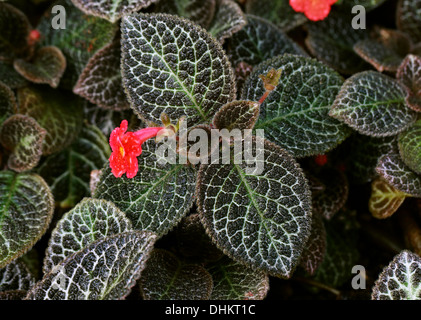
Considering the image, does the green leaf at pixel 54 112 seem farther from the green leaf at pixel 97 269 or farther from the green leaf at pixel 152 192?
the green leaf at pixel 97 269

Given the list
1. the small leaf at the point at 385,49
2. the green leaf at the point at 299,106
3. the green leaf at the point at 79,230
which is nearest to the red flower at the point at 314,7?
the green leaf at the point at 299,106

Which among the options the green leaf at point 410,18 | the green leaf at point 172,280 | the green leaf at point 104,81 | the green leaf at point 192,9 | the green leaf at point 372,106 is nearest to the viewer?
→ the green leaf at point 172,280

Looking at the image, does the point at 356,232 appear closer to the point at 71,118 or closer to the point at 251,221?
the point at 251,221

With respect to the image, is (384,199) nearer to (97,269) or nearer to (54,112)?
(97,269)

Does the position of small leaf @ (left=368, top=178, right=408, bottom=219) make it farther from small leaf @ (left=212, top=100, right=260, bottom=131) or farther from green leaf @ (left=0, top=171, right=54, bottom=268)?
Answer: green leaf @ (left=0, top=171, right=54, bottom=268)

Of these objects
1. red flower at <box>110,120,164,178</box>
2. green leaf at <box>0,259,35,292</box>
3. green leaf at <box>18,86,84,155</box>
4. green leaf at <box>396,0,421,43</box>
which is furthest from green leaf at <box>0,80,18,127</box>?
green leaf at <box>396,0,421,43</box>

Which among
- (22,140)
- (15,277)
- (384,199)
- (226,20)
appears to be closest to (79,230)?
(15,277)
